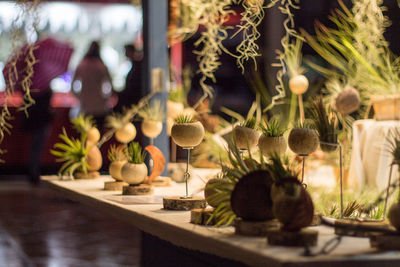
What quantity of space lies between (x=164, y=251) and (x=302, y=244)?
1.08m

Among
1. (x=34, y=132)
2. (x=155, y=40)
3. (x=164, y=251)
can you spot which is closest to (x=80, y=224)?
(x=34, y=132)

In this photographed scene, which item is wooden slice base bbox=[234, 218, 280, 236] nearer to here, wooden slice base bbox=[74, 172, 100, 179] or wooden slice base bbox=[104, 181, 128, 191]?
wooden slice base bbox=[104, 181, 128, 191]

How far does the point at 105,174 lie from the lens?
257 cm

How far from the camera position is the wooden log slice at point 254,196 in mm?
1058

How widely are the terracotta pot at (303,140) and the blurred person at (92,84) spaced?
5.64 metres

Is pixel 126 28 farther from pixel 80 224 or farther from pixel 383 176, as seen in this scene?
pixel 383 176

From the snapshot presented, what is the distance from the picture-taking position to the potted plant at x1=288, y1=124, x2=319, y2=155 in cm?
129

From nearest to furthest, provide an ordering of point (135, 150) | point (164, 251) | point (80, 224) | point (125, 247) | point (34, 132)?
point (135, 150), point (164, 251), point (125, 247), point (80, 224), point (34, 132)

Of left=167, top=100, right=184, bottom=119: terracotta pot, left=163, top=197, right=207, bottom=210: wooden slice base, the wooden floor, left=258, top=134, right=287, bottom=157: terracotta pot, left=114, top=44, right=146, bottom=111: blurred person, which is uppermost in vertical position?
left=114, top=44, right=146, bottom=111: blurred person

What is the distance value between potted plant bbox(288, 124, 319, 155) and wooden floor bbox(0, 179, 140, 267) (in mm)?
2674

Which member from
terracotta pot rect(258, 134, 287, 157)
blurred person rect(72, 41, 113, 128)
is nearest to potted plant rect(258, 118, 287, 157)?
terracotta pot rect(258, 134, 287, 157)

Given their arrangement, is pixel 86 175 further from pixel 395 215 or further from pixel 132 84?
pixel 132 84

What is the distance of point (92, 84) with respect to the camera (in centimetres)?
686

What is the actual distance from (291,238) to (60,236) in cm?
392
